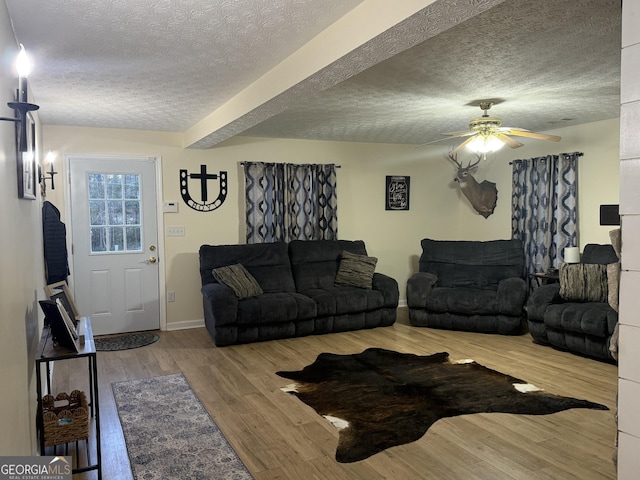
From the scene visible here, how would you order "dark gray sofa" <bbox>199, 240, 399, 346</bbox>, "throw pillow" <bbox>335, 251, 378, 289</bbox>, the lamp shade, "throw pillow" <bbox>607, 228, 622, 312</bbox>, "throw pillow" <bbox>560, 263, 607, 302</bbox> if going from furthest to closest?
"throw pillow" <bbox>335, 251, 378, 289</bbox>
the lamp shade
"dark gray sofa" <bbox>199, 240, 399, 346</bbox>
"throw pillow" <bbox>560, 263, 607, 302</bbox>
"throw pillow" <bbox>607, 228, 622, 312</bbox>

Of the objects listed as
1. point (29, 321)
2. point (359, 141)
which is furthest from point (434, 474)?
point (359, 141)

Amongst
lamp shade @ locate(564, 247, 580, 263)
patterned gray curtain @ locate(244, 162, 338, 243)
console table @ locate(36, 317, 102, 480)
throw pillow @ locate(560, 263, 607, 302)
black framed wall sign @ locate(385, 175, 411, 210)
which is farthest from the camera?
black framed wall sign @ locate(385, 175, 411, 210)

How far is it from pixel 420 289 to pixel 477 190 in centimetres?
198

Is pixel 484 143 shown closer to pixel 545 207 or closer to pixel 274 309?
pixel 545 207

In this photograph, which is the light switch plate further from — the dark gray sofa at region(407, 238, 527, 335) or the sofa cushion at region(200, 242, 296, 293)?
the dark gray sofa at region(407, 238, 527, 335)

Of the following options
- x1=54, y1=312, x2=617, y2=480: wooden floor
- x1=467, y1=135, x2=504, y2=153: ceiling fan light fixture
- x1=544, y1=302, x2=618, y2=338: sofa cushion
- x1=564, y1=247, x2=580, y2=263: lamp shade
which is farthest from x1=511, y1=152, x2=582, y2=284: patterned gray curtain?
x1=467, y1=135, x2=504, y2=153: ceiling fan light fixture

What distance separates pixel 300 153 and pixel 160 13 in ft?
13.8

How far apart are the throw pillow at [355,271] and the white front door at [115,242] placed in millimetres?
2175

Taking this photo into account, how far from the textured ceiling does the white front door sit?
678 mm

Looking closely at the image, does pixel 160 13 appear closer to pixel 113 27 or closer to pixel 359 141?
pixel 113 27

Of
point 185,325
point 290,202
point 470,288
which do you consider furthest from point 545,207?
point 185,325

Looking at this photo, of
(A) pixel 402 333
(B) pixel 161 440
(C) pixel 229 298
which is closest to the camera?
(B) pixel 161 440

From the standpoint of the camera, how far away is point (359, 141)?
22.2ft

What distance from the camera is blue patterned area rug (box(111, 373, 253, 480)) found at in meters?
2.72
